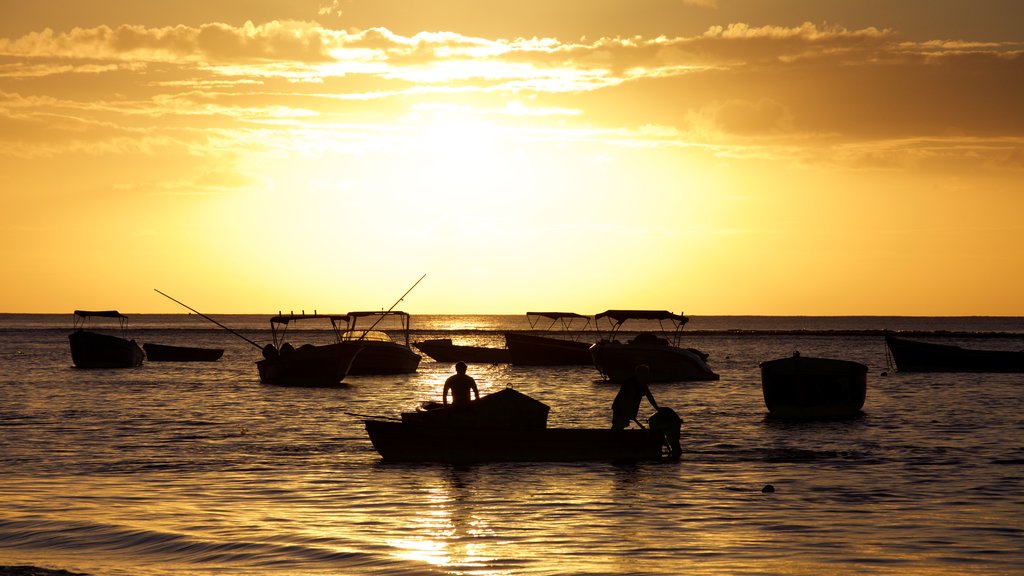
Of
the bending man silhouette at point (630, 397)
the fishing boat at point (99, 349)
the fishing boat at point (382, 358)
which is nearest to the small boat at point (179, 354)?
the fishing boat at point (99, 349)

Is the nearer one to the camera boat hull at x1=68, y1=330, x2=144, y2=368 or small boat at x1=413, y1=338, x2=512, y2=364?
boat hull at x1=68, y1=330, x2=144, y2=368

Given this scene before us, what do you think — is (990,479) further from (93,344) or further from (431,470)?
(93,344)

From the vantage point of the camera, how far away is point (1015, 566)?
14.8m

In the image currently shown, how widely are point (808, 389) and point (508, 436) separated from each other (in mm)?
17168

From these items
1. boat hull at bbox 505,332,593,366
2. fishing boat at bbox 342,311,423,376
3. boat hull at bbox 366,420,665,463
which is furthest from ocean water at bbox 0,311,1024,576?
boat hull at bbox 505,332,593,366

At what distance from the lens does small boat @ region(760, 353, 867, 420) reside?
39.2 m

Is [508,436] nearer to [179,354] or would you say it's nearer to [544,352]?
[544,352]

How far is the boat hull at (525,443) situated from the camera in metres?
25.8

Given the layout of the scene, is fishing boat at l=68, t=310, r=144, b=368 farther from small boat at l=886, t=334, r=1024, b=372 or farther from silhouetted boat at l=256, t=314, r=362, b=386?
small boat at l=886, t=334, r=1024, b=372

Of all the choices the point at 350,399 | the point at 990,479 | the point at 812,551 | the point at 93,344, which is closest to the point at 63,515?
the point at 812,551

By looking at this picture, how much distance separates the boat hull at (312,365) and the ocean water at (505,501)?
1489 centimetres

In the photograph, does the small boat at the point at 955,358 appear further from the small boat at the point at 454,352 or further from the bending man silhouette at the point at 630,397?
the bending man silhouette at the point at 630,397

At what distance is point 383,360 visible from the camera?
73.1 m

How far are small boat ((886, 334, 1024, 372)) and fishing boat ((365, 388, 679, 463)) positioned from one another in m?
50.8
